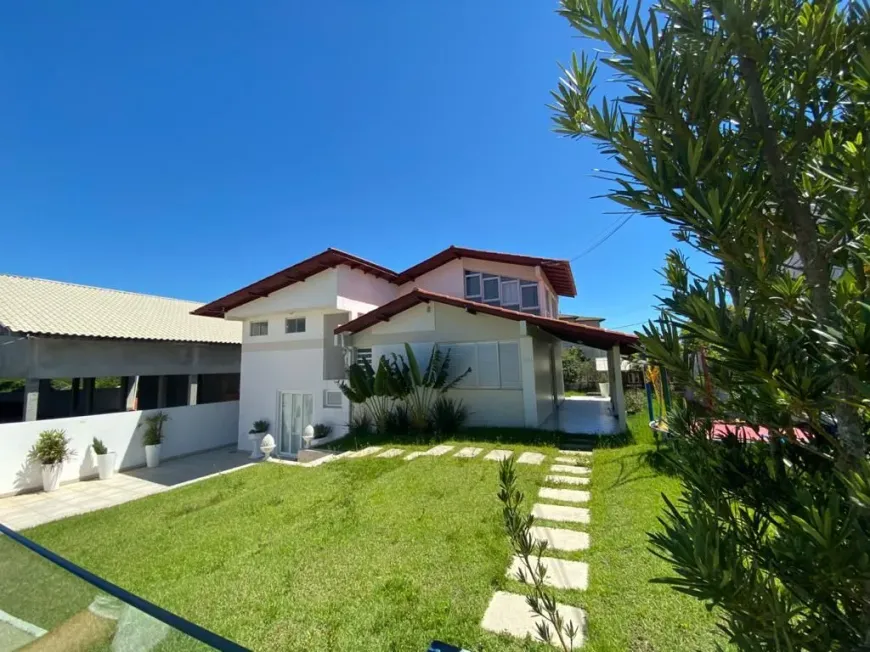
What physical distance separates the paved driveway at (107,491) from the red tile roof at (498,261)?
11.9 m

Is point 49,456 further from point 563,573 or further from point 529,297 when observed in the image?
point 529,297

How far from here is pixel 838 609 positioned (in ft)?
3.88

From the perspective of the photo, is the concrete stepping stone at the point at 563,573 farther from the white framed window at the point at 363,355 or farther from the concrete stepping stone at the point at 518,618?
the white framed window at the point at 363,355

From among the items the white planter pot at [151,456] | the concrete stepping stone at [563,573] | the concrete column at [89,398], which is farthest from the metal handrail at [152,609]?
Result: the concrete column at [89,398]

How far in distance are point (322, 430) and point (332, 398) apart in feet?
4.79

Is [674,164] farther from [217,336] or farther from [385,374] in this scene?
[217,336]

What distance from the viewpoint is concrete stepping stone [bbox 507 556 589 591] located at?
14.3 ft

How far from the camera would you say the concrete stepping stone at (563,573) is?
172 inches

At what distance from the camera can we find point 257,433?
17562 mm

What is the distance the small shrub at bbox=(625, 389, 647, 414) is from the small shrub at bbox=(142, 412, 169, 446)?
2237 centimetres

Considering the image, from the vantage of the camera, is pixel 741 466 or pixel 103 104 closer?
pixel 741 466

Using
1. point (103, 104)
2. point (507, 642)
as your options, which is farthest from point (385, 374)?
point (103, 104)

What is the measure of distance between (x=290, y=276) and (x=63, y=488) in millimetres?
11459

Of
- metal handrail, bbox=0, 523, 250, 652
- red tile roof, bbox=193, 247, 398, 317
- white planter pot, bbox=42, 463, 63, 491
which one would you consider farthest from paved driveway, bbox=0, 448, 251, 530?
metal handrail, bbox=0, 523, 250, 652
